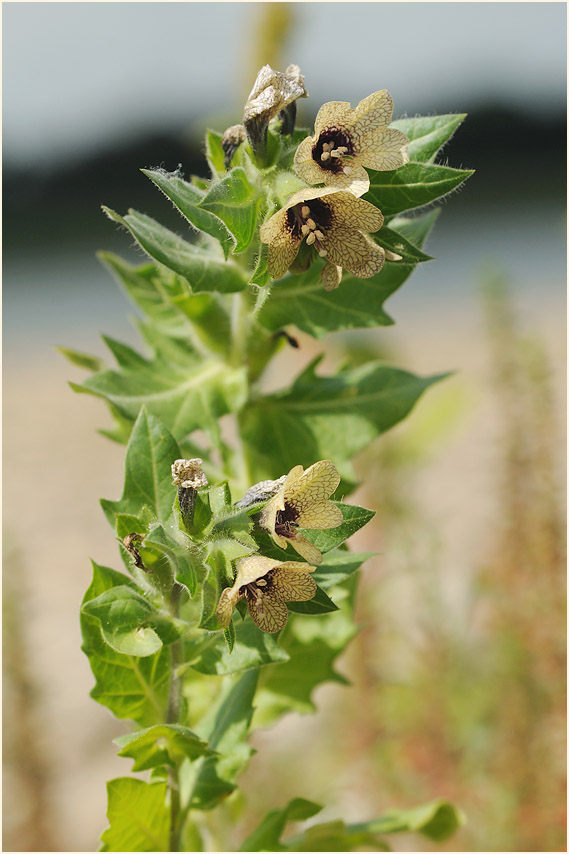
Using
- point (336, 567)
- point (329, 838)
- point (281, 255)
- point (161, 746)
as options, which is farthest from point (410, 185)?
point (329, 838)

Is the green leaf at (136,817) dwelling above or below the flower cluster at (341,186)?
below

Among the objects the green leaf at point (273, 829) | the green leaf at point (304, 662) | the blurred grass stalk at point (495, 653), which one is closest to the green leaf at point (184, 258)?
the green leaf at point (304, 662)

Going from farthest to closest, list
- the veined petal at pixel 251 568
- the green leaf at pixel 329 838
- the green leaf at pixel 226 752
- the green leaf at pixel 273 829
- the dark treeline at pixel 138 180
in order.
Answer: the dark treeline at pixel 138 180 < the green leaf at pixel 329 838 < the green leaf at pixel 273 829 < the green leaf at pixel 226 752 < the veined petal at pixel 251 568

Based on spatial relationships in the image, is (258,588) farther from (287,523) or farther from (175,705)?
(175,705)

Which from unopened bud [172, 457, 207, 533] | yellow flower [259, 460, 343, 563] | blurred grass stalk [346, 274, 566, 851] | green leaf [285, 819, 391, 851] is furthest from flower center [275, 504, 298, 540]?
blurred grass stalk [346, 274, 566, 851]

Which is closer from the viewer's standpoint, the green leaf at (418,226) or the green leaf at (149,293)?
the green leaf at (418,226)

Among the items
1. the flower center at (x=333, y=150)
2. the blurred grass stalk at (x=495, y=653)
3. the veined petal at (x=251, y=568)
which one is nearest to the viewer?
the veined petal at (x=251, y=568)

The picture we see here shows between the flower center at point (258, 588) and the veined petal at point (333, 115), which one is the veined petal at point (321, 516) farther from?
the veined petal at point (333, 115)
